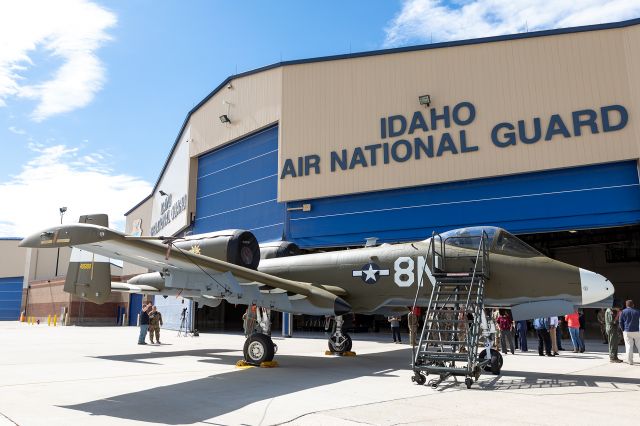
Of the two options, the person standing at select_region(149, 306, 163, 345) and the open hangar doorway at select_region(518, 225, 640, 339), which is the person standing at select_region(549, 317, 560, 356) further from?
the open hangar doorway at select_region(518, 225, 640, 339)

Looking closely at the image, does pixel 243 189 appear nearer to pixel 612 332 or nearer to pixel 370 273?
pixel 370 273

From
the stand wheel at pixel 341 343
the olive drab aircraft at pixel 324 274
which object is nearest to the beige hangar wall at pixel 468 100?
the stand wheel at pixel 341 343

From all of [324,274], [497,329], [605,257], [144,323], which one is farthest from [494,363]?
[605,257]

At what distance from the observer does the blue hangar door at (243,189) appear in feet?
93.5

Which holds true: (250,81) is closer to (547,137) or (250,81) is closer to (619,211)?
(547,137)

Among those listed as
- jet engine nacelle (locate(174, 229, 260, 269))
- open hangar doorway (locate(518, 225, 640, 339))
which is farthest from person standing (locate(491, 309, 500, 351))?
open hangar doorway (locate(518, 225, 640, 339))

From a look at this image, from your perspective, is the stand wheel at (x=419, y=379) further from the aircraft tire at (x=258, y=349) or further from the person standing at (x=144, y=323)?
the person standing at (x=144, y=323)

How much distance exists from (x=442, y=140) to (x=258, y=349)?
14.8 m

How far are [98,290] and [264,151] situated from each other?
19.0 m

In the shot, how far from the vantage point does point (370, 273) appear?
13367 mm

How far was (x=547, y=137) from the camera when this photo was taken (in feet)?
68.3

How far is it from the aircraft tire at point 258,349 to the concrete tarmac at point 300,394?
0.47m

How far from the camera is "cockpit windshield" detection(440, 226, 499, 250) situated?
1139 cm

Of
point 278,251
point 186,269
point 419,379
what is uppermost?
point 278,251
